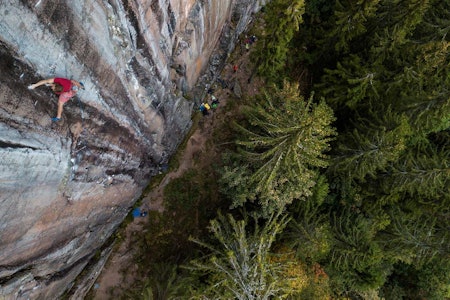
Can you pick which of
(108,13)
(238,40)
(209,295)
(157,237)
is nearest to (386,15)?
(238,40)

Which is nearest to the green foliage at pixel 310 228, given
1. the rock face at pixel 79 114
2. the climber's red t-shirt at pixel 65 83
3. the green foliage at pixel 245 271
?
the green foliage at pixel 245 271

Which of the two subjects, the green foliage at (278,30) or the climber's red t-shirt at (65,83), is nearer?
the climber's red t-shirt at (65,83)

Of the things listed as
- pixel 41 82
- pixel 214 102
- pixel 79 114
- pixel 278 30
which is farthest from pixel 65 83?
pixel 214 102

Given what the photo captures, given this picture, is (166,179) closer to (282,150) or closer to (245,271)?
(245,271)

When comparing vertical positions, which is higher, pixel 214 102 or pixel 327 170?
pixel 214 102

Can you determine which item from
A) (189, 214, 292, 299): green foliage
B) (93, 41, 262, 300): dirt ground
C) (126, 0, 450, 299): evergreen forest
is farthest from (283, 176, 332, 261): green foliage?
(93, 41, 262, 300): dirt ground

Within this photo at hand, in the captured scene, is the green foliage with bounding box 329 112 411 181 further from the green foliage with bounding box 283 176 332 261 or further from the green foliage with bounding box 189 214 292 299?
the green foliage with bounding box 189 214 292 299

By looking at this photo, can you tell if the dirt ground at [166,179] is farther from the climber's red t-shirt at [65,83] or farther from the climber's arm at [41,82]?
the climber's arm at [41,82]
